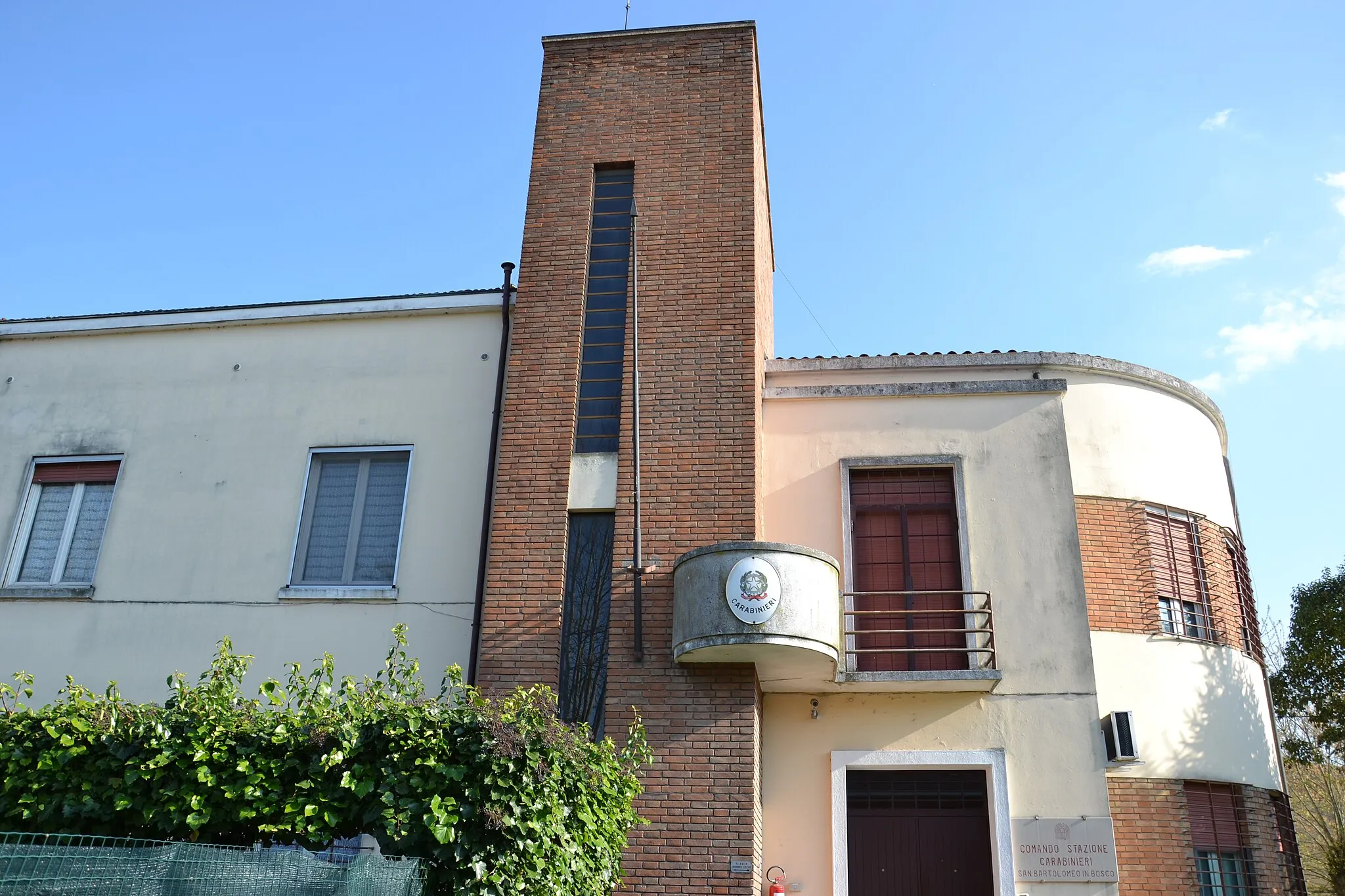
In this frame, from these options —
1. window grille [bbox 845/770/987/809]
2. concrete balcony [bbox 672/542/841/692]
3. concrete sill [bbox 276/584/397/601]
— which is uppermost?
concrete sill [bbox 276/584/397/601]

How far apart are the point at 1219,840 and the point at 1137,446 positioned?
4443 millimetres

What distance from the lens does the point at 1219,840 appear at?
11.6 meters

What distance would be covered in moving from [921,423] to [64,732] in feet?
29.7

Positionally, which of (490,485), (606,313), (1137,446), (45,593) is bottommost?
(45,593)

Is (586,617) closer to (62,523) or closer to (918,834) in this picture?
(918,834)

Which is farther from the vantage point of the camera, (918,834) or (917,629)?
(917,629)

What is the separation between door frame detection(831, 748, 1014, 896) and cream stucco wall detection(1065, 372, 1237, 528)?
137 inches

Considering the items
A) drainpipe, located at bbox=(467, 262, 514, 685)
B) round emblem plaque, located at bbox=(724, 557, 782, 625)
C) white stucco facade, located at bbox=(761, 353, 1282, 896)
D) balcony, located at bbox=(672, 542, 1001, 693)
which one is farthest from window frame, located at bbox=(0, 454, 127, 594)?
white stucco facade, located at bbox=(761, 353, 1282, 896)

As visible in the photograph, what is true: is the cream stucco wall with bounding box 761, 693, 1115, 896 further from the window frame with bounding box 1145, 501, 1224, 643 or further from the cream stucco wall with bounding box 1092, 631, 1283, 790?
the window frame with bounding box 1145, 501, 1224, 643

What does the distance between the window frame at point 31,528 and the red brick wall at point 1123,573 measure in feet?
37.5

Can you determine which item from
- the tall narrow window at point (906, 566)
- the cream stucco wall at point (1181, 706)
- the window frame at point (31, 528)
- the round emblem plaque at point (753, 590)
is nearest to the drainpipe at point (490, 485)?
the round emblem plaque at point (753, 590)

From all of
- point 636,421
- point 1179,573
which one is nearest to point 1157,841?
point 1179,573

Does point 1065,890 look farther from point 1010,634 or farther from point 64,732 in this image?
point 64,732

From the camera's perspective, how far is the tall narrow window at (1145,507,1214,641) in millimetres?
12586
